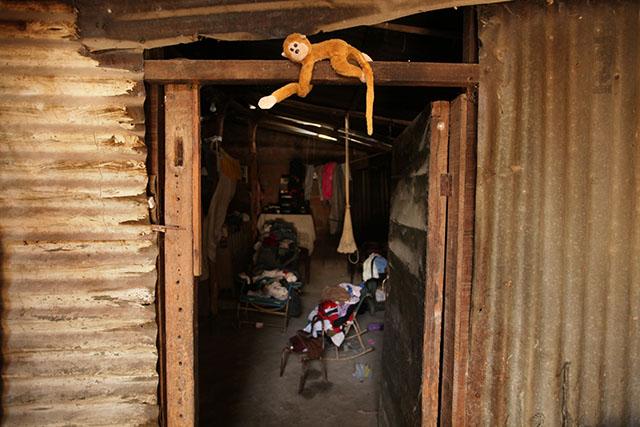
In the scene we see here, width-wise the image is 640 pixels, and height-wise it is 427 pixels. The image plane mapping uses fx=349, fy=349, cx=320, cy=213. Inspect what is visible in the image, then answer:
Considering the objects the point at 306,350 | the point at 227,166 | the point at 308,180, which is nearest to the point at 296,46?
the point at 306,350

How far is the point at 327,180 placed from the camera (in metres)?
8.73

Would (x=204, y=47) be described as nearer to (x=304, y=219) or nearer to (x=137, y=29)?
(x=137, y=29)

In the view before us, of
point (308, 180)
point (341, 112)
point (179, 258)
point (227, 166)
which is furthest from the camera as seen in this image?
point (308, 180)

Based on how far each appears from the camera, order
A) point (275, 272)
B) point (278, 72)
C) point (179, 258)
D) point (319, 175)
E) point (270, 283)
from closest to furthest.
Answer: point (278, 72)
point (179, 258)
point (270, 283)
point (275, 272)
point (319, 175)

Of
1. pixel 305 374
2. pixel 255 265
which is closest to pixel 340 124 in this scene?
pixel 255 265

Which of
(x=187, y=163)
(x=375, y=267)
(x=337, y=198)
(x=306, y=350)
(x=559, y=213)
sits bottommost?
(x=306, y=350)

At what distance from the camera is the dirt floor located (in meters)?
4.07

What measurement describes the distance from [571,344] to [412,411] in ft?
3.68

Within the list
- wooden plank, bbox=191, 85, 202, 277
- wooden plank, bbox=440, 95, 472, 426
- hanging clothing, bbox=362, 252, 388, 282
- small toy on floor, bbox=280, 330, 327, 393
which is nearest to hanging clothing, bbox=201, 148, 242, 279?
small toy on floor, bbox=280, 330, 327, 393

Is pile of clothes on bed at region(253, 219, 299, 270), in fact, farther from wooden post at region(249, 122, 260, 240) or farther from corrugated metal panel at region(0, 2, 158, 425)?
corrugated metal panel at region(0, 2, 158, 425)

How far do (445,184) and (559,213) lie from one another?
0.57 meters

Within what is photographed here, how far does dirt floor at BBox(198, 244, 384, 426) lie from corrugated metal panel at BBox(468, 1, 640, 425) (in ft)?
9.04

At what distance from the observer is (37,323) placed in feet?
5.88

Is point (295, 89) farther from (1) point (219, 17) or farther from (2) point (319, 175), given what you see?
(2) point (319, 175)
